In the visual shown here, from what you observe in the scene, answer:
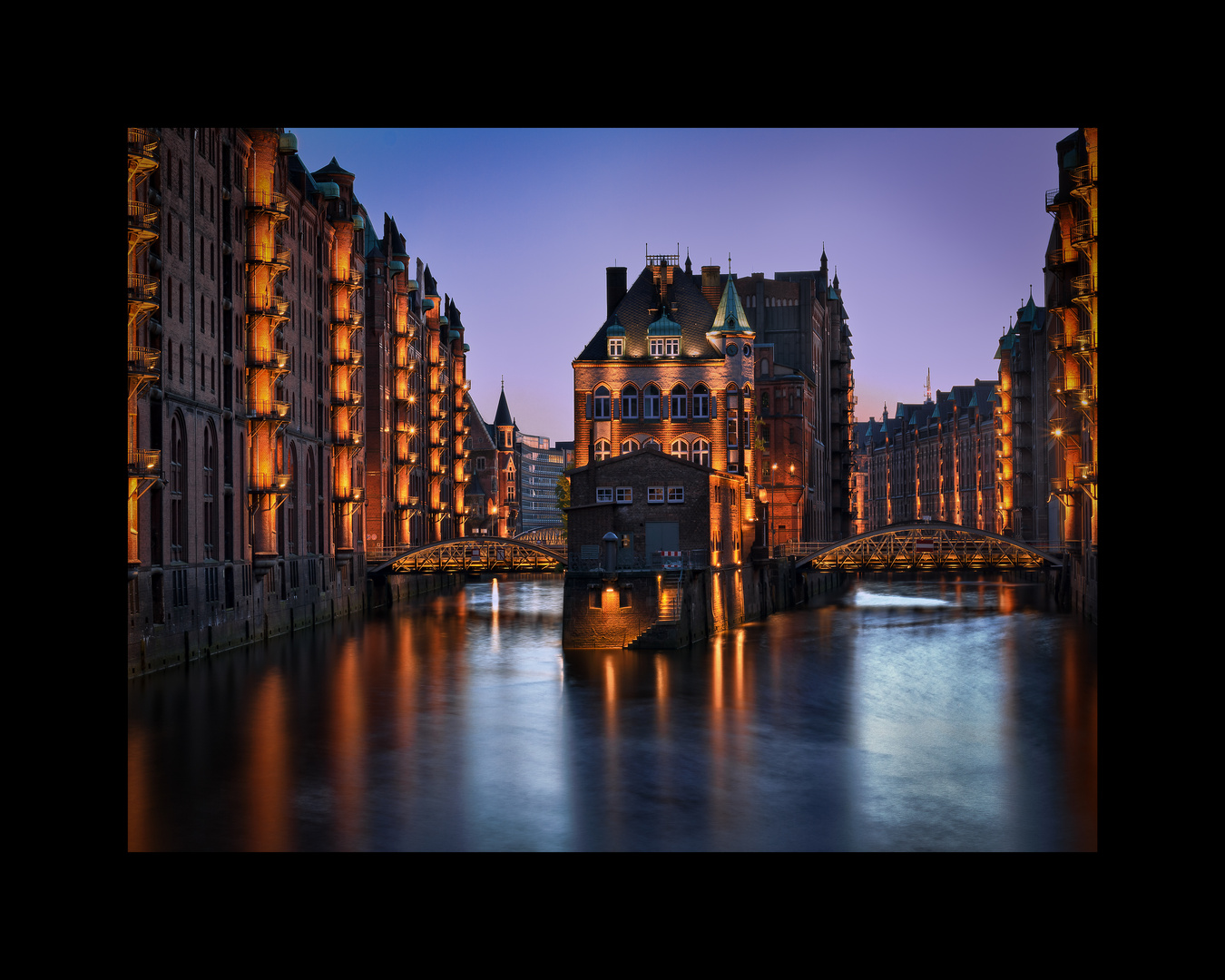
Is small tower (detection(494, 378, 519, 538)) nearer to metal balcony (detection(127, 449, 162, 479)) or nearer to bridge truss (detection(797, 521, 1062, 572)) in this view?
bridge truss (detection(797, 521, 1062, 572))

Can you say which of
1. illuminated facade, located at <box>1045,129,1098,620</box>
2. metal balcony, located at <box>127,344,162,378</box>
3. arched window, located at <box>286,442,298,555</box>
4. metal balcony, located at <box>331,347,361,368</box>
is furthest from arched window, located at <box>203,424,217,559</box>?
illuminated facade, located at <box>1045,129,1098,620</box>

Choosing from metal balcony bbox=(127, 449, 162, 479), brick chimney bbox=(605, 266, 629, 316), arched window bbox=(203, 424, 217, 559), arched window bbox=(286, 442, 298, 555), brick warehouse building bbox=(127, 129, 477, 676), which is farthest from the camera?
brick chimney bbox=(605, 266, 629, 316)

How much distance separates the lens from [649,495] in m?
52.5

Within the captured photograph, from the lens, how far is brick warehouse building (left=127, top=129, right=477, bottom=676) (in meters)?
40.5

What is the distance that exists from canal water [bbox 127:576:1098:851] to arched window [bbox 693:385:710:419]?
1451cm

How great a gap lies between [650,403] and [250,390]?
77.5 ft

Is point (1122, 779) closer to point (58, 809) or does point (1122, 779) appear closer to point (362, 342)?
point (58, 809)

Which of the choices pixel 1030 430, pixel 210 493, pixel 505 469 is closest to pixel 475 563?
pixel 210 493

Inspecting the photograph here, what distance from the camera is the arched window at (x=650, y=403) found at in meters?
68.0

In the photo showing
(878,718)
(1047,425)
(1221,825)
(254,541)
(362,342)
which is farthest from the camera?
(1047,425)

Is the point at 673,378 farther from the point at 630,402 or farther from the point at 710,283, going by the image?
the point at 710,283
